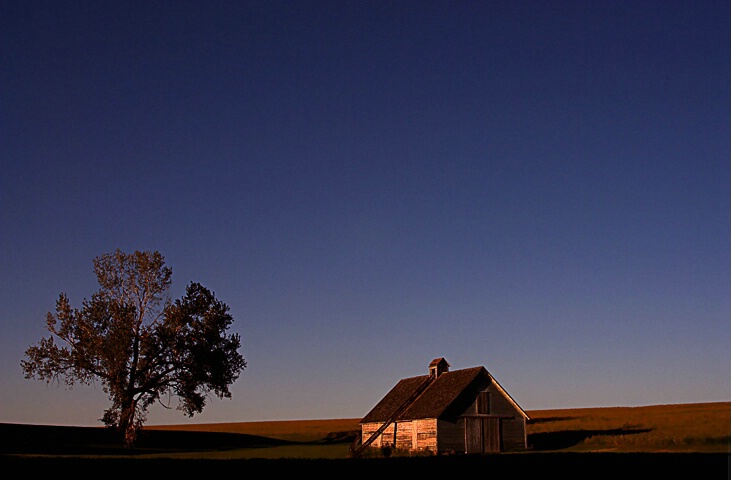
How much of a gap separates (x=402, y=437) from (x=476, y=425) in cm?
618

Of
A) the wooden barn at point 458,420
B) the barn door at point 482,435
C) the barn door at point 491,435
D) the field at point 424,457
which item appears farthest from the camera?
the barn door at point 491,435

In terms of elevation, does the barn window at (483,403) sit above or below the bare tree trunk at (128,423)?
above

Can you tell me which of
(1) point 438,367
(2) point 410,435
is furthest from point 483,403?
(1) point 438,367

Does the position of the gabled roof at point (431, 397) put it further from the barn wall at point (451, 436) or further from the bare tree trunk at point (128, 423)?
the bare tree trunk at point (128, 423)

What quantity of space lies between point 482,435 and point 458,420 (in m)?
2.33

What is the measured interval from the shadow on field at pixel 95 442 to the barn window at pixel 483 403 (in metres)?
24.6

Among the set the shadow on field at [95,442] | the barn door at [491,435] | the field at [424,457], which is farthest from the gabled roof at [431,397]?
the shadow on field at [95,442]

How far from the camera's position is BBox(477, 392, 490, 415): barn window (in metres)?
56.7

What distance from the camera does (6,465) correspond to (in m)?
24.3

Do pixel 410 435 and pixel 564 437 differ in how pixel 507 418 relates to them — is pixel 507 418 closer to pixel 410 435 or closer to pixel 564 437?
pixel 410 435

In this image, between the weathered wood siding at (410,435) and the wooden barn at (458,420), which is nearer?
the weathered wood siding at (410,435)

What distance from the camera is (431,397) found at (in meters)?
58.9

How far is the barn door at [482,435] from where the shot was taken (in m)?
55.4

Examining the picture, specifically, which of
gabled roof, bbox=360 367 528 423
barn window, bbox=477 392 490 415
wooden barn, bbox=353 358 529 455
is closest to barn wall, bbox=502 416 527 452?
wooden barn, bbox=353 358 529 455
